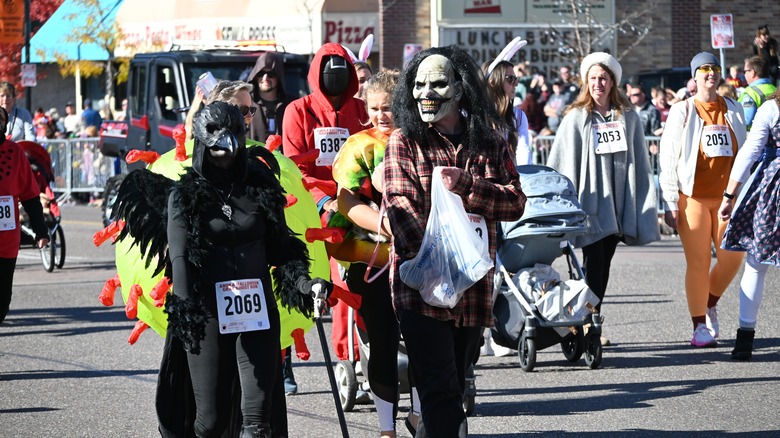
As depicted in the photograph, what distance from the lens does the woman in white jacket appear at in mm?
9891

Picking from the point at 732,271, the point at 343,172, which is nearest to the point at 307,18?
the point at 732,271

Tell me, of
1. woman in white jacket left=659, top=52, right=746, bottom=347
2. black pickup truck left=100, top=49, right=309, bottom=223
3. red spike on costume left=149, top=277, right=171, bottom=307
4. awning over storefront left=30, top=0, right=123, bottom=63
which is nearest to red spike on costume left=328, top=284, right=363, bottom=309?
red spike on costume left=149, top=277, right=171, bottom=307

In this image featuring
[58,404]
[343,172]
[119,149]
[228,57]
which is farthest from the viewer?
[119,149]

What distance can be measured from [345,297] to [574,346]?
3.55 meters

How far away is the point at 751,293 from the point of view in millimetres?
9398

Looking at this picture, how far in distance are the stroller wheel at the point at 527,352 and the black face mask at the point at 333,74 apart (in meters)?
2.22

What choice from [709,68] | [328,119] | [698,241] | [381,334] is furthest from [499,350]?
[381,334]

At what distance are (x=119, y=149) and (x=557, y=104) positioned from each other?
263 inches

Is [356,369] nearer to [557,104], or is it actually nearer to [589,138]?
[589,138]

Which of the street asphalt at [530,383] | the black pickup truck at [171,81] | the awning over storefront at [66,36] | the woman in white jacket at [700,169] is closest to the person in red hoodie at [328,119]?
the street asphalt at [530,383]

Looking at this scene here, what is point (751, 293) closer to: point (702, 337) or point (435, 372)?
point (702, 337)

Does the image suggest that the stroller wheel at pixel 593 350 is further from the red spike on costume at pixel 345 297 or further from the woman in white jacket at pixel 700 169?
the red spike on costume at pixel 345 297

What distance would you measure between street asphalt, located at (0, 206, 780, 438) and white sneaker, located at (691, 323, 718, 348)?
2.9 inches

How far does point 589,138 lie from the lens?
31.2ft
